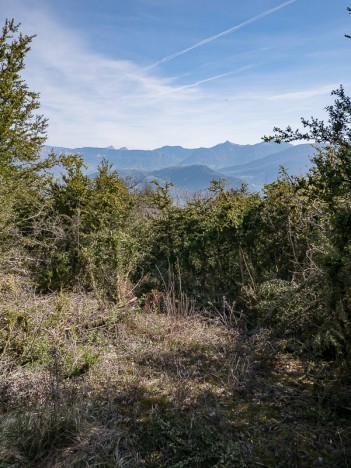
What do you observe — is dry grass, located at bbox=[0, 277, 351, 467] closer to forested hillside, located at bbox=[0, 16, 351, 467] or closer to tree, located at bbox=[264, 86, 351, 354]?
forested hillside, located at bbox=[0, 16, 351, 467]

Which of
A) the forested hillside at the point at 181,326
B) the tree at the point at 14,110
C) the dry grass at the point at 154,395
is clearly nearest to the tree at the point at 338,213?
the forested hillside at the point at 181,326

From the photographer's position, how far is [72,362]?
13.3 ft

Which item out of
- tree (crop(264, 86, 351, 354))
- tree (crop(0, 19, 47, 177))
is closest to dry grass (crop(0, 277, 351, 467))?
tree (crop(264, 86, 351, 354))

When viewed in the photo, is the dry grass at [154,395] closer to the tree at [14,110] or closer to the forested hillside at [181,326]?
the forested hillside at [181,326]

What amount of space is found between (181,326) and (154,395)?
5.50ft

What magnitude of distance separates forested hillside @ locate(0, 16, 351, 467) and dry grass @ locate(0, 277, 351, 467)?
0.06 feet

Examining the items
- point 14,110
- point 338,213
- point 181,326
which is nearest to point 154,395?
point 181,326

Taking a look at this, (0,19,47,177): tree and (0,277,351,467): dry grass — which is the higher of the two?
(0,19,47,177): tree

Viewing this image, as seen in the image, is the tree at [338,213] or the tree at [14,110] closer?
the tree at [338,213]

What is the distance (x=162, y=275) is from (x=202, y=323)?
2137 millimetres

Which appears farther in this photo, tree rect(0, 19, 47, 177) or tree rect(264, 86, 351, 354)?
tree rect(0, 19, 47, 177)

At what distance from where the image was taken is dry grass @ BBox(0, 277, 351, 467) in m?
2.72

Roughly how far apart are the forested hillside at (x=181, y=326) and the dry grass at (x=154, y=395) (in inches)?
0.7

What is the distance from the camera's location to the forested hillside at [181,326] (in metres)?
2.78
